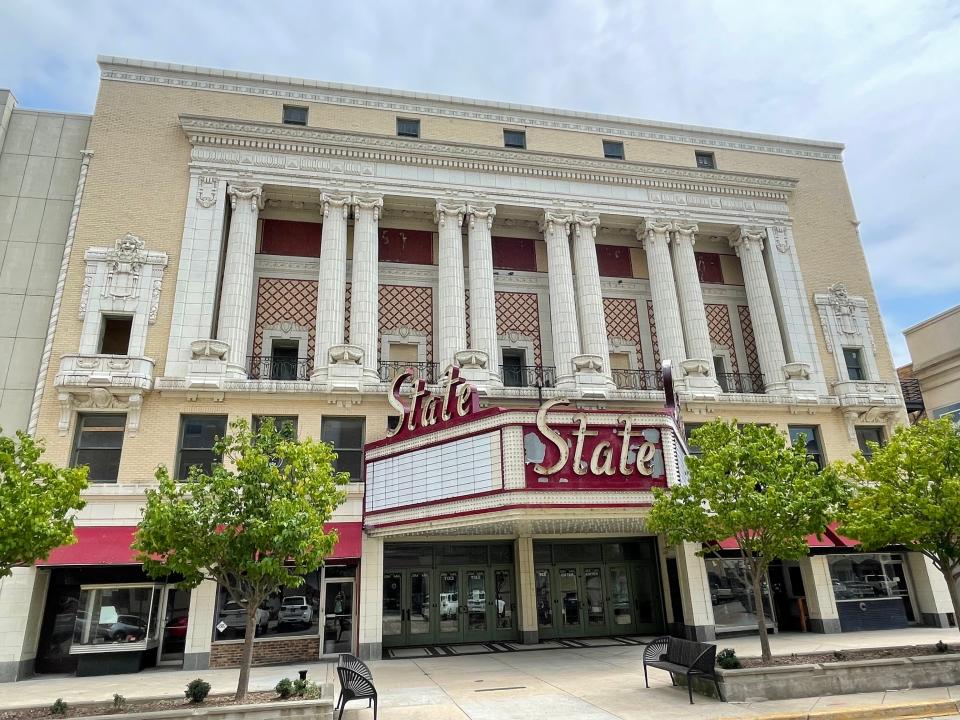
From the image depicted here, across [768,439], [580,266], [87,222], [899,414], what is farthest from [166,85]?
[899,414]

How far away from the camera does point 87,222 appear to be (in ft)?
71.0

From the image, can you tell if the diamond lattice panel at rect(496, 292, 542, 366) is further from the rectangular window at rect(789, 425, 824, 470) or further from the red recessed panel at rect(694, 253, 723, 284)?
the rectangular window at rect(789, 425, 824, 470)

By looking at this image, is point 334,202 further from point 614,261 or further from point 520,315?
point 614,261

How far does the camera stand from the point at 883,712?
10.9 metres

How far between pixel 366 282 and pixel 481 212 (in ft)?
18.2

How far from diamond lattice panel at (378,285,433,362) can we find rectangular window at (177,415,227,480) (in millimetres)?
7056

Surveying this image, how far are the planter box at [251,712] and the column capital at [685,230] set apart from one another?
868 inches

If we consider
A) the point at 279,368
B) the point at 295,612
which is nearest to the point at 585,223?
the point at 279,368

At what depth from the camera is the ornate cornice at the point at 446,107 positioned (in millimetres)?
24156

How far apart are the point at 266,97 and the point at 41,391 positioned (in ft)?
45.1

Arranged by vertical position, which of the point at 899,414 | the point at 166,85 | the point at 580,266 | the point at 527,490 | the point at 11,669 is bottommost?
the point at 11,669

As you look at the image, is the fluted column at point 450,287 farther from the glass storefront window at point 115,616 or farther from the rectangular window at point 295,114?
the glass storefront window at point 115,616

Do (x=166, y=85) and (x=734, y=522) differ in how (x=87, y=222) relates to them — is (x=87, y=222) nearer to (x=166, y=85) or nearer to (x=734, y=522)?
(x=166, y=85)

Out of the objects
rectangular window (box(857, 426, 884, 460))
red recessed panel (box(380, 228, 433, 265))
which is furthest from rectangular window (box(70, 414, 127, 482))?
rectangular window (box(857, 426, 884, 460))
